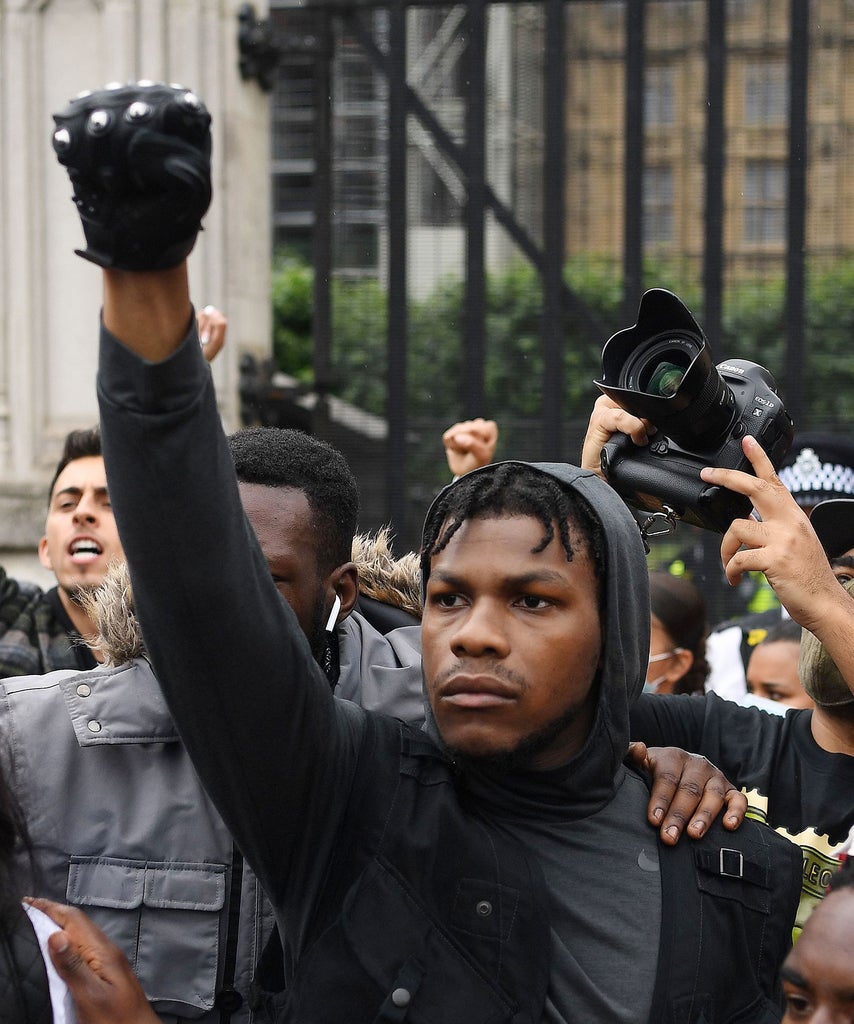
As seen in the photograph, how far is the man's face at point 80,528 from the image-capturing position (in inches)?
135

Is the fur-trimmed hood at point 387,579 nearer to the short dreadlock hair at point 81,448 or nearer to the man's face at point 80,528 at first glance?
the man's face at point 80,528

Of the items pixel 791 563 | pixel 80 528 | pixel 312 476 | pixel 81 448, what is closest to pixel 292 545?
pixel 312 476

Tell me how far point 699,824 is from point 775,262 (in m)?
4.49

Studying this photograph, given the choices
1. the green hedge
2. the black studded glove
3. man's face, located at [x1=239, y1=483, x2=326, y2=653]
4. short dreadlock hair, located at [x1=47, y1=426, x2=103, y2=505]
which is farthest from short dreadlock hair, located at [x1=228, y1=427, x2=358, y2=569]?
the green hedge

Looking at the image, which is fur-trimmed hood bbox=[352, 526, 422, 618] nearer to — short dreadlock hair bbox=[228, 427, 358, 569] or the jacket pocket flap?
short dreadlock hair bbox=[228, 427, 358, 569]

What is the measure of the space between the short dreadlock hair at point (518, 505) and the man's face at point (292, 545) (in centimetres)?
34

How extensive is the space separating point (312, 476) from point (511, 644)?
65 cm

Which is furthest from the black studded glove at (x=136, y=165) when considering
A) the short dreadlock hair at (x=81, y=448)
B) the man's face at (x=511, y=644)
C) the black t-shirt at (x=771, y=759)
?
the short dreadlock hair at (x=81, y=448)

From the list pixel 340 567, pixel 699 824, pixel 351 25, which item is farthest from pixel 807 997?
pixel 351 25

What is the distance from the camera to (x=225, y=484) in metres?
1.40

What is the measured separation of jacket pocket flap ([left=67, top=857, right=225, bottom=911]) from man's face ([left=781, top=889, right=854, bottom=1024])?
76 centimetres

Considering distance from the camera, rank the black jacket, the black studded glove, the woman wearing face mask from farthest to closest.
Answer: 1. the woman wearing face mask
2. the black jacket
3. the black studded glove

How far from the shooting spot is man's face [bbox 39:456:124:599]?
3434 millimetres

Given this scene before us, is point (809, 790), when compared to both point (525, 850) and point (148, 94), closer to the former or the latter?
point (525, 850)
